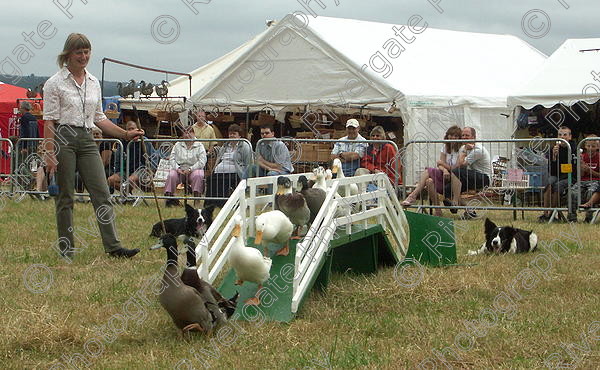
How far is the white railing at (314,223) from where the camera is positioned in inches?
232

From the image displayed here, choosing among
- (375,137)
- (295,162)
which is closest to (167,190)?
(295,162)

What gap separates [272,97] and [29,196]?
5.41 metres

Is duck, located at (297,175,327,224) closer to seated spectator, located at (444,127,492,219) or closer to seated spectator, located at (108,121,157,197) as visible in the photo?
seated spectator, located at (444,127,492,219)

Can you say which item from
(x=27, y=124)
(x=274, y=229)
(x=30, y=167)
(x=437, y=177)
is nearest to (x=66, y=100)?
(x=274, y=229)

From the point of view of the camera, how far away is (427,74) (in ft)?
58.3

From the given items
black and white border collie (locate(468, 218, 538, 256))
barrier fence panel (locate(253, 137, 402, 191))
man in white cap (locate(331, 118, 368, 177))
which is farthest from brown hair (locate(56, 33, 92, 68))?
man in white cap (locate(331, 118, 368, 177))

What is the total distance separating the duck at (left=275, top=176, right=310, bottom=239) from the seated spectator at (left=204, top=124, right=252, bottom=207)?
665 cm

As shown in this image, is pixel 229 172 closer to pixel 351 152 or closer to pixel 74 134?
pixel 351 152

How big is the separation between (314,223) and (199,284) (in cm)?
110

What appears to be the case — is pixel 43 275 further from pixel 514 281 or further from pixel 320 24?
pixel 320 24

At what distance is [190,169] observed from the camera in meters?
14.6

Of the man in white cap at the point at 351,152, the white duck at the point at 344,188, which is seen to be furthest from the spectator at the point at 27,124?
the white duck at the point at 344,188

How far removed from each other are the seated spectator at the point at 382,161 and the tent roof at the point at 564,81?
4.02 meters

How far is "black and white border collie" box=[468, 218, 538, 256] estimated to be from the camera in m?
8.82
